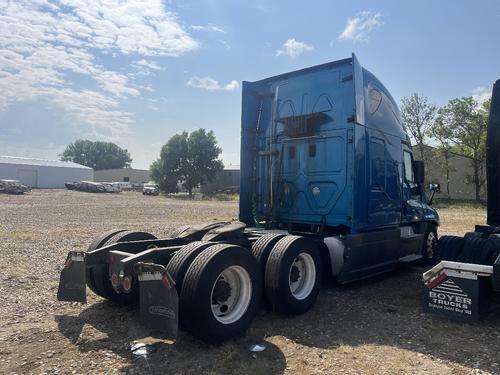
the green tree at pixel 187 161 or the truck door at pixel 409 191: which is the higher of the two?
the green tree at pixel 187 161

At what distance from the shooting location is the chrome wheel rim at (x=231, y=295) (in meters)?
4.58

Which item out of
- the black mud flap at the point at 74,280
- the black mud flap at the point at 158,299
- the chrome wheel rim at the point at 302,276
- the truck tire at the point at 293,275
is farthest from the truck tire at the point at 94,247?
the chrome wheel rim at the point at 302,276

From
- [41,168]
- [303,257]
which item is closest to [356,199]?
[303,257]

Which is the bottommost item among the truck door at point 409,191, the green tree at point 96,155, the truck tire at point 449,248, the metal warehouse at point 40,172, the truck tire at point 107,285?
the truck tire at point 107,285

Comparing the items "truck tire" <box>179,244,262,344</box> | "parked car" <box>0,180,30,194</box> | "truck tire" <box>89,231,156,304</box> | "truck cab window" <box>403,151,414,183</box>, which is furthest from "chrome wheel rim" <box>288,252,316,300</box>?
"parked car" <box>0,180,30,194</box>

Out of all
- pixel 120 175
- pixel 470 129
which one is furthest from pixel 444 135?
pixel 120 175

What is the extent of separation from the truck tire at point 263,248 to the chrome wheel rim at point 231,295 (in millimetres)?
566

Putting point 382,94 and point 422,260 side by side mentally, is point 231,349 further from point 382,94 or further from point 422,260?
point 422,260

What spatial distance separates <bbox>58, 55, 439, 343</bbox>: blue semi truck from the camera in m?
4.39

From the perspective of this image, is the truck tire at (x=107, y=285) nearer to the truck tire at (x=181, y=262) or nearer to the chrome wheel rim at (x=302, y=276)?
the truck tire at (x=181, y=262)

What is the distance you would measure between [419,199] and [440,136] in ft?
129

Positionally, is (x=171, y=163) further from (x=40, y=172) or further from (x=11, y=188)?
(x=40, y=172)

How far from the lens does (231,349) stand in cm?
435

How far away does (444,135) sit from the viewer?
43906mm
